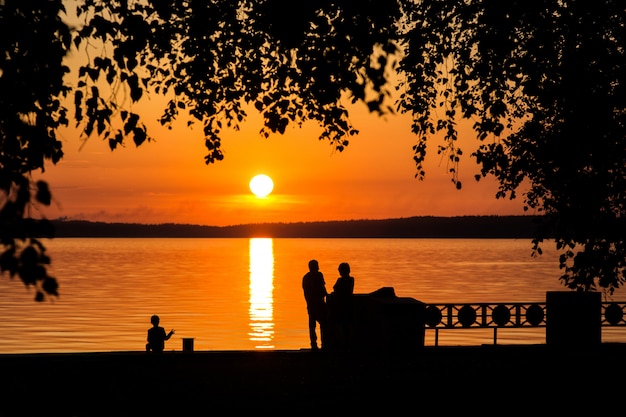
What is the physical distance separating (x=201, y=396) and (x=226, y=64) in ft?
19.2

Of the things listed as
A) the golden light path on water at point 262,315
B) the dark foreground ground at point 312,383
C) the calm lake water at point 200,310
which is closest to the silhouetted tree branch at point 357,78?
the dark foreground ground at point 312,383

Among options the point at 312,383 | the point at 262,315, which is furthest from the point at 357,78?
the point at 262,315

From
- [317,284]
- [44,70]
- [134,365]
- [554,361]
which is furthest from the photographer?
[317,284]

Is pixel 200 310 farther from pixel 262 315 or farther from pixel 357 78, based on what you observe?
pixel 357 78

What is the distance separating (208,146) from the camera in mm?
18859

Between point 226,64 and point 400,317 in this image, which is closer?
point 226,64

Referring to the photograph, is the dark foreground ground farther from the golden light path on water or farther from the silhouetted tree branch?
the golden light path on water

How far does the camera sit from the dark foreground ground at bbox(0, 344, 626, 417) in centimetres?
1355

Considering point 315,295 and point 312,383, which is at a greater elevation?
point 315,295

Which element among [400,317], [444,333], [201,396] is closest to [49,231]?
[201,396]

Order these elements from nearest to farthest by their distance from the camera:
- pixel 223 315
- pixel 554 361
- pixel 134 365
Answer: pixel 134 365
pixel 554 361
pixel 223 315

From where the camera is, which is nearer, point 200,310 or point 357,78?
point 357,78

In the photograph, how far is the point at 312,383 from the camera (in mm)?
15836

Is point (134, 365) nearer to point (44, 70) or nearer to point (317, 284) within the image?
point (317, 284)
